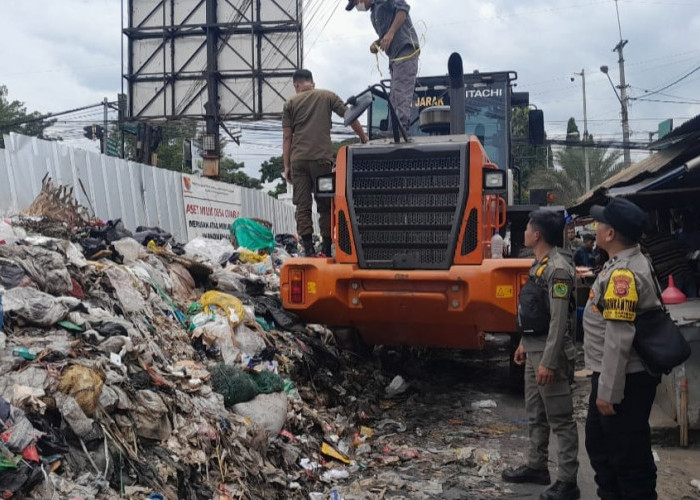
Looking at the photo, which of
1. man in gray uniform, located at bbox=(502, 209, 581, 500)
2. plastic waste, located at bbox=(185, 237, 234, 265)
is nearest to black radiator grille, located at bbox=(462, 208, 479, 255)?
man in gray uniform, located at bbox=(502, 209, 581, 500)

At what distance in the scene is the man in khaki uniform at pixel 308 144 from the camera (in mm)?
6297

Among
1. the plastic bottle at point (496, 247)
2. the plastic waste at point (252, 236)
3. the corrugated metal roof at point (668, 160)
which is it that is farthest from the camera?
the plastic waste at point (252, 236)

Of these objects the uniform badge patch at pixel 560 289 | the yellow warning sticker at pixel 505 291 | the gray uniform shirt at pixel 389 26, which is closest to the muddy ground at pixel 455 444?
the yellow warning sticker at pixel 505 291

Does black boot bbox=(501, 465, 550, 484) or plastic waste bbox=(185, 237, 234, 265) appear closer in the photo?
black boot bbox=(501, 465, 550, 484)

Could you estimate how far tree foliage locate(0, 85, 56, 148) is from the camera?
111 feet

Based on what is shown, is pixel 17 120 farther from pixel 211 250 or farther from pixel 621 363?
pixel 621 363

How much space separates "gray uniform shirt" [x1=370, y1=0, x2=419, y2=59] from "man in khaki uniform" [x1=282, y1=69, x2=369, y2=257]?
0.75 metres

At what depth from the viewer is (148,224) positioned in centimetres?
1083

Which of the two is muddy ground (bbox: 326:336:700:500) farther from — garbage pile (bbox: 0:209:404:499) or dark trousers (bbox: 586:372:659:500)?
dark trousers (bbox: 586:372:659:500)

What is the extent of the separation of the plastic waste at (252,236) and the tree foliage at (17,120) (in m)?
25.5

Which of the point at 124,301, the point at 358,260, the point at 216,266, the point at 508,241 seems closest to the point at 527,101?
the point at 508,241

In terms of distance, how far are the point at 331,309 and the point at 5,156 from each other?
520 centimetres

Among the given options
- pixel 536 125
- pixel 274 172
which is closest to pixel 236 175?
pixel 274 172

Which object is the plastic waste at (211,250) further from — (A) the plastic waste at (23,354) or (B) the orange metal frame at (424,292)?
(A) the plastic waste at (23,354)
